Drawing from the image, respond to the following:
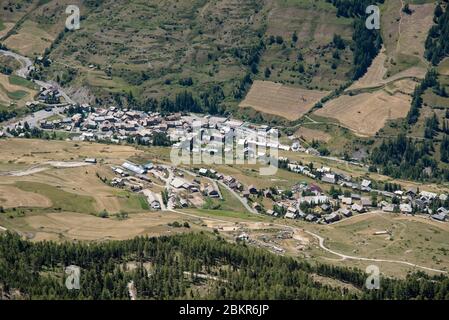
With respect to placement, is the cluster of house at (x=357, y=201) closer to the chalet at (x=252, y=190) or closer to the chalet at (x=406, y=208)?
the chalet at (x=406, y=208)

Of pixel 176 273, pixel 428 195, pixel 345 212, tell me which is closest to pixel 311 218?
pixel 345 212

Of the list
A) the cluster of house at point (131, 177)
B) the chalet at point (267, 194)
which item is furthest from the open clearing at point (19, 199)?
the chalet at point (267, 194)

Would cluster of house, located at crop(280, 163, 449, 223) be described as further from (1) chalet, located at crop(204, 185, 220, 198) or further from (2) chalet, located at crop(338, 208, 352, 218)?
(1) chalet, located at crop(204, 185, 220, 198)

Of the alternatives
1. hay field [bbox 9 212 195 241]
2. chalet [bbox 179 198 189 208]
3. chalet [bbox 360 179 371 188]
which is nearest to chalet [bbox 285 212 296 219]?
chalet [bbox 179 198 189 208]

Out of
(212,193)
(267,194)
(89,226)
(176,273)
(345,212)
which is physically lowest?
(345,212)

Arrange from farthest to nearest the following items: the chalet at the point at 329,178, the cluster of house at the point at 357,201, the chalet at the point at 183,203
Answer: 1. the chalet at the point at 329,178
2. the cluster of house at the point at 357,201
3. the chalet at the point at 183,203

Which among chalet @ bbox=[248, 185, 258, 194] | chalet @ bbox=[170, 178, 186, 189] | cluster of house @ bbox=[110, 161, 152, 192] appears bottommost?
chalet @ bbox=[248, 185, 258, 194]

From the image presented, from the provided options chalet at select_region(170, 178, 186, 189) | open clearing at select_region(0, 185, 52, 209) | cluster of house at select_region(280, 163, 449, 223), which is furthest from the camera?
chalet at select_region(170, 178, 186, 189)

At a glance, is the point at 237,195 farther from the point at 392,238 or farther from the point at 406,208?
the point at 392,238

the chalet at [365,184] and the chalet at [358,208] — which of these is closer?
the chalet at [358,208]
